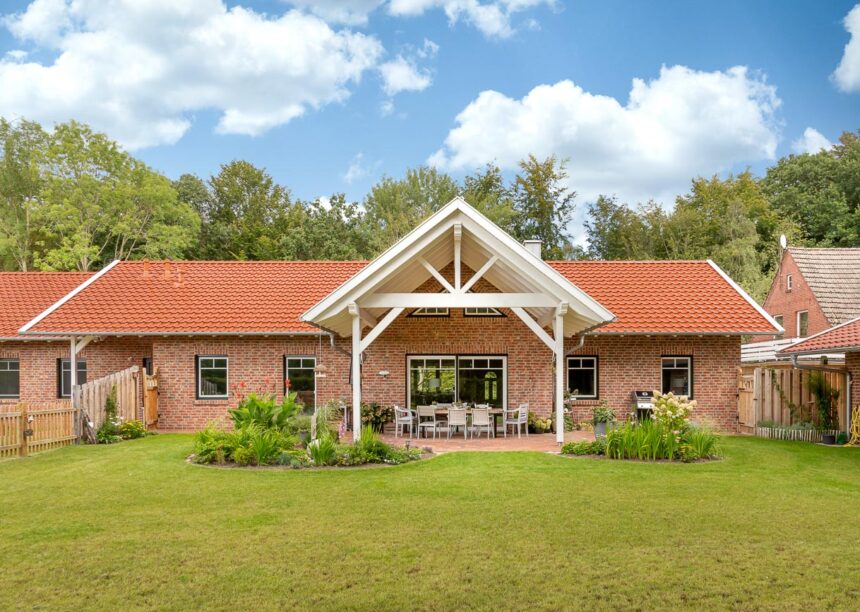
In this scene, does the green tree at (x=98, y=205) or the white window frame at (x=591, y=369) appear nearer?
the white window frame at (x=591, y=369)

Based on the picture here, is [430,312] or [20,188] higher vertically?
[20,188]

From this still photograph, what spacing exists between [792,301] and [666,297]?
1496cm

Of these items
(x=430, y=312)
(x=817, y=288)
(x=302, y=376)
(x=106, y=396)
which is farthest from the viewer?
(x=817, y=288)

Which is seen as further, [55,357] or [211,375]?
[55,357]

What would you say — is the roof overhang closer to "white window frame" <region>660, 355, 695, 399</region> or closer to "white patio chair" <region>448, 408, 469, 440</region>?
"white patio chair" <region>448, 408, 469, 440</region>

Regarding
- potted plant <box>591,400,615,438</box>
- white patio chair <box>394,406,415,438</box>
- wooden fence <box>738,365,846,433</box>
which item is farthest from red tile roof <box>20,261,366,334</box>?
wooden fence <box>738,365,846,433</box>

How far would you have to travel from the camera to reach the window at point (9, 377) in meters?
20.4

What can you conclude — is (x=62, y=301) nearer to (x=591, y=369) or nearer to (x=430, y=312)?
(x=430, y=312)

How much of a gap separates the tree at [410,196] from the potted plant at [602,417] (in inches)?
1120

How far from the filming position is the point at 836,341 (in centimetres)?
1683

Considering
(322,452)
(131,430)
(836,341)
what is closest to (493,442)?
(322,452)

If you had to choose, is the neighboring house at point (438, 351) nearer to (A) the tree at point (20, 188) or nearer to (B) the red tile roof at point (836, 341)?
(B) the red tile roof at point (836, 341)

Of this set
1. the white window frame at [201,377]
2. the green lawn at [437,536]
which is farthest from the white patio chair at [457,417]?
the white window frame at [201,377]

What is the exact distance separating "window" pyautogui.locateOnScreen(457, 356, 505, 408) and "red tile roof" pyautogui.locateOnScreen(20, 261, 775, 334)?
10.2 ft
